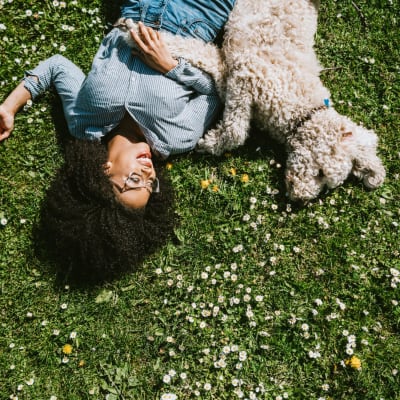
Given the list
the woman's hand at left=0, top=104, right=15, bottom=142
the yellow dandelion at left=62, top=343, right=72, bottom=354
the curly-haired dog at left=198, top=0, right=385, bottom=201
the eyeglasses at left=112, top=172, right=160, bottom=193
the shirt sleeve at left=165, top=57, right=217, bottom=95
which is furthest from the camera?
the woman's hand at left=0, top=104, right=15, bottom=142

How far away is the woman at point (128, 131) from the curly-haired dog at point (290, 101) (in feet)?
1.04

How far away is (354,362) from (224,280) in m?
1.34

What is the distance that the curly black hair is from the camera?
3852 mm

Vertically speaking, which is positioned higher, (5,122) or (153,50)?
(153,50)

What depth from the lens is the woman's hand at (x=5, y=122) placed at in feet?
14.7

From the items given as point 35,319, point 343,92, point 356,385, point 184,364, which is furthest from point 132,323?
point 343,92

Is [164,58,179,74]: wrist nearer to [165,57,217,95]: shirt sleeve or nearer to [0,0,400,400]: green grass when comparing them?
[165,57,217,95]: shirt sleeve

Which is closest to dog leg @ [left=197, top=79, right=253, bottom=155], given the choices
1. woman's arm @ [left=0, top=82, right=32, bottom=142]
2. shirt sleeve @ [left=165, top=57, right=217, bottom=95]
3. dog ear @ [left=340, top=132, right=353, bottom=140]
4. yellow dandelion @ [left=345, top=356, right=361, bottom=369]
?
shirt sleeve @ [left=165, top=57, right=217, bottom=95]

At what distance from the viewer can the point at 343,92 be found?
4742 millimetres

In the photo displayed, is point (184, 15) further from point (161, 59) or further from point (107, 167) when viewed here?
A: point (107, 167)

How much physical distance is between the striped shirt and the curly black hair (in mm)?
270

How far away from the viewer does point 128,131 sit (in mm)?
4184

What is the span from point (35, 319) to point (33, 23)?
298 cm

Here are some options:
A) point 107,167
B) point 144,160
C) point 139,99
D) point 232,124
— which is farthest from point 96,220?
point 232,124
